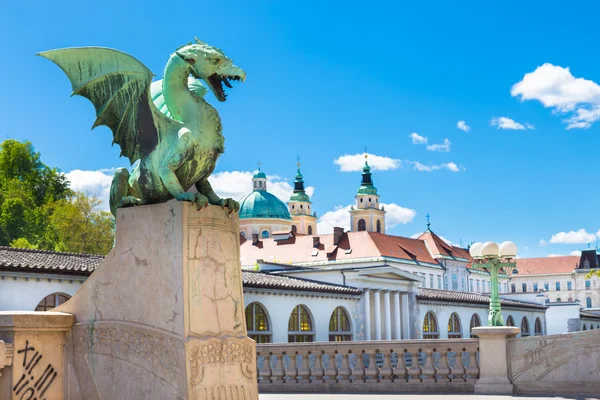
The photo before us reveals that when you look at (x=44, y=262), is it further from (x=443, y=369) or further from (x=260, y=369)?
(x=443, y=369)

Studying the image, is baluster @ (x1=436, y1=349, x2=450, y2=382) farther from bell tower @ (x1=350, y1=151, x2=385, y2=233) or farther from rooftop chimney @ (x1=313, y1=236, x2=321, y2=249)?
bell tower @ (x1=350, y1=151, x2=385, y2=233)

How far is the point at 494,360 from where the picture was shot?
1371cm

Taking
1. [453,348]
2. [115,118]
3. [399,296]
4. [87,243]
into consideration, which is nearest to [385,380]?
[453,348]

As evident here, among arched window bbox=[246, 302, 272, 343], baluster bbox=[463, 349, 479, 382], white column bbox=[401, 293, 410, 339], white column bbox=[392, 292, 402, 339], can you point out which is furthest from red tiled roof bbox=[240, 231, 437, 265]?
baluster bbox=[463, 349, 479, 382]

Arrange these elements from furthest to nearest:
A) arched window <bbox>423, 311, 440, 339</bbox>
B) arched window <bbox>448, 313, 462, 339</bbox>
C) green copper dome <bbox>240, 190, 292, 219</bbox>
Answer: 1. green copper dome <bbox>240, 190, 292, 219</bbox>
2. arched window <bbox>448, 313, 462, 339</bbox>
3. arched window <bbox>423, 311, 440, 339</bbox>

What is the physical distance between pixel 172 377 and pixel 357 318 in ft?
131

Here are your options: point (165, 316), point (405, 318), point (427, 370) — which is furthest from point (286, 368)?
point (405, 318)

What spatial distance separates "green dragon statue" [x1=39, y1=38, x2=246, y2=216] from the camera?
842 cm

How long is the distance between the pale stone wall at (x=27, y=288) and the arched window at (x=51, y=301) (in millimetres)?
120

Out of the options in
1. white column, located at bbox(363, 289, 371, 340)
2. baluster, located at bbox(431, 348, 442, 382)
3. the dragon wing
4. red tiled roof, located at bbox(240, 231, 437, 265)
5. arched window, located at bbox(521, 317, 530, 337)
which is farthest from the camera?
red tiled roof, located at bbox(240, 231, 437, 265)

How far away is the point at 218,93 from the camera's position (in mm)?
8828

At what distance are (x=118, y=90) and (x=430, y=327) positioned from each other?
47.4 m

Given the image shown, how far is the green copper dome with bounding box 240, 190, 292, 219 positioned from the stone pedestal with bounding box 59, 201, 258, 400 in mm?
110943

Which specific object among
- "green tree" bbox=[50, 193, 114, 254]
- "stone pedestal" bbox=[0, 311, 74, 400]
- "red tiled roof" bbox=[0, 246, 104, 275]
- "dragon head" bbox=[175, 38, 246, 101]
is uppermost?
"green tree" bbox=[50, 193, 114, 254]
